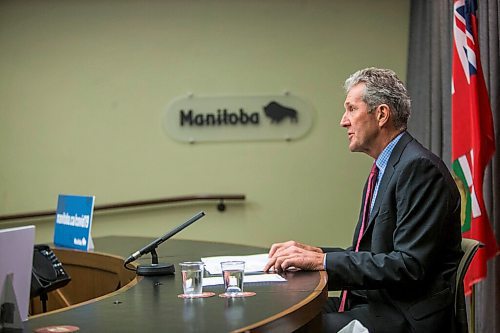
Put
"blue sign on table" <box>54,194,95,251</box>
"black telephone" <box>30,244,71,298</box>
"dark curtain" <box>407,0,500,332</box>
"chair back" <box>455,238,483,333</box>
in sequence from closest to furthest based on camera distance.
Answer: "chair back" <box>455,238,483,333</box>
"black telephone" <box>30,244,71,298</box>
"blue sign on table" <box>54,194,95,251</box>
"dark curtain" <box>407,0,500,332</box>

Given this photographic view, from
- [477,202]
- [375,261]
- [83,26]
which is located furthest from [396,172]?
[83,26]

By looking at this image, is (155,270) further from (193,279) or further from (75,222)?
(75,222)

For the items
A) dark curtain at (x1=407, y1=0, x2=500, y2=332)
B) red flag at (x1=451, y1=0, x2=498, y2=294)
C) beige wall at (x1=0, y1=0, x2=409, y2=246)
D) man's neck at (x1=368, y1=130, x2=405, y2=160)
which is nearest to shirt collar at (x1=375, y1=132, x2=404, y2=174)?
man's neck at (x1=368, y1=130, x2=405, y2=160)

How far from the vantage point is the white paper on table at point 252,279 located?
2382mm

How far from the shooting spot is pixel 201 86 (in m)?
5.58

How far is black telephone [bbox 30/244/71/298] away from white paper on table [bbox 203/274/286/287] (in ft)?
2.96

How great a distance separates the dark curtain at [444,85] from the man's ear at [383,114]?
1.34m

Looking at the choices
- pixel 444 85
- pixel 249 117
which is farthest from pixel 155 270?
pixel 249 117

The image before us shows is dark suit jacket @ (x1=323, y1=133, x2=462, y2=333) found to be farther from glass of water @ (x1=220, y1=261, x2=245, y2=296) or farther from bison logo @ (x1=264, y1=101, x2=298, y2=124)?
bison logo @ (x1=264, y1=101, x2=298, y2=124)

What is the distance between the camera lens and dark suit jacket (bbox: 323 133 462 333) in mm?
2455

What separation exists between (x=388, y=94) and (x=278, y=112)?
2.83 meters

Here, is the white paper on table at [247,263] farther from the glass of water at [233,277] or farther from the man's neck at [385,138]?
the man's neck at [385,138]

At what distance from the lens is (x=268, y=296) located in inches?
84.5

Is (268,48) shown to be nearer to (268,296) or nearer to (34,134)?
(34,134)
